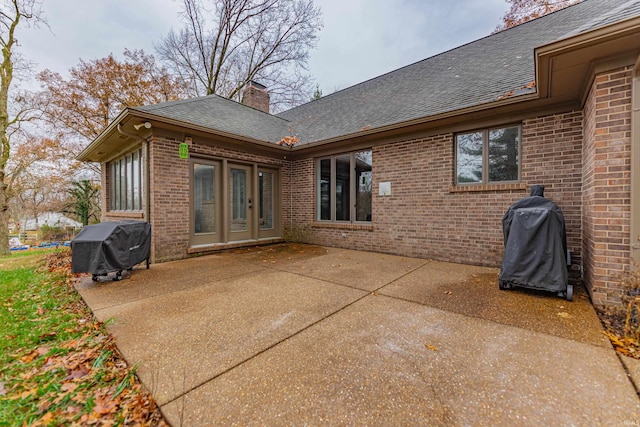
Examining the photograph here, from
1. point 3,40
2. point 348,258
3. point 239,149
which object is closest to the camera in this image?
point 348,258

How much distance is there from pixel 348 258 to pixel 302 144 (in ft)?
11.7

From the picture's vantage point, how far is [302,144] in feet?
A: 23.8

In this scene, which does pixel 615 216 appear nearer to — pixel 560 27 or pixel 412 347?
pixel 412 347

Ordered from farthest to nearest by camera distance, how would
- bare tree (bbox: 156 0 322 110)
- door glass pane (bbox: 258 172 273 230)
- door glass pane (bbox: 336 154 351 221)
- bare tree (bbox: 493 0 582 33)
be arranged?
bare tree (bbox: 156 0 322 110) → bare tree (bbox: 493 0 582 33) → door glass pane (bbox: 258 172 273 230) → door glass pane (bbox: 336 154 351 221)

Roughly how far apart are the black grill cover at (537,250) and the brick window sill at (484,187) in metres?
1.11

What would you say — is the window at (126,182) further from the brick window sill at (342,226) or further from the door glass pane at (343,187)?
the door glass pane at (343,187)

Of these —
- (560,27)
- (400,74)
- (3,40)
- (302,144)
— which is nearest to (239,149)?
(302,144)

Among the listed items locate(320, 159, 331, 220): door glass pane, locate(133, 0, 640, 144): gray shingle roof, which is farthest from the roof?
locate(320, 159, 331, 220): door glass pane

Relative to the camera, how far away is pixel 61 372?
6.01 ft

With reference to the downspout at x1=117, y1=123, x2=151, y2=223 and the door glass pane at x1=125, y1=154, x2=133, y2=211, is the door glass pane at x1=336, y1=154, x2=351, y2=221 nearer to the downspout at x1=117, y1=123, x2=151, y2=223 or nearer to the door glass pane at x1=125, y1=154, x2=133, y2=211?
the downspout at x1=117, y1=123, x2=151, y2=223

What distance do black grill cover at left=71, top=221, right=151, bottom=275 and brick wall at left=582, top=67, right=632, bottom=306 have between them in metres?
6.30

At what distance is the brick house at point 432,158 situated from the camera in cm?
281

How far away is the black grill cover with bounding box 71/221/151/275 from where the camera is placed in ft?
12.2

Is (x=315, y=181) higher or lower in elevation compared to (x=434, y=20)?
lower
